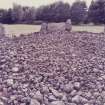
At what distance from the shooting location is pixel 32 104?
748cm

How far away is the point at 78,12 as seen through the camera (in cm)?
2192

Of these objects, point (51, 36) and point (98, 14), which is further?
point (98, 14)

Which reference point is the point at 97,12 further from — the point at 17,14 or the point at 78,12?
the point at 17,14

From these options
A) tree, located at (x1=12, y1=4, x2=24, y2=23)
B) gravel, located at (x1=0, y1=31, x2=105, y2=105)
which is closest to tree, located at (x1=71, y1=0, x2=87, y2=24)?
tree, located at (x1=12, y1=4, x2=24, y2=23)

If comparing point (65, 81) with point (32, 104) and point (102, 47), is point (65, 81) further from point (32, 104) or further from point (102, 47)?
point (102, 47)

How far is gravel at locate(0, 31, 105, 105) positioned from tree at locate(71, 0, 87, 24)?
999cm

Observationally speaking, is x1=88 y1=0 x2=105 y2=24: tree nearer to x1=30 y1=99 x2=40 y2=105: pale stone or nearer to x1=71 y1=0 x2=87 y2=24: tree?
x1=71 y1=0 x2=87 y2=24: tree

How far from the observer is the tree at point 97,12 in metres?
21.6

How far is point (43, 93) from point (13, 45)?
340 centimetres

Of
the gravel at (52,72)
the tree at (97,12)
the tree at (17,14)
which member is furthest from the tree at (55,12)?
the gravel at (52,72)

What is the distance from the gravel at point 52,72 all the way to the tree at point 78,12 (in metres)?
9.99

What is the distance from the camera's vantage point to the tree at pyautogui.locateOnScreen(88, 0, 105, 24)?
849 inches

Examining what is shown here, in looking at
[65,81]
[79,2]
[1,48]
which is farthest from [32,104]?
[79,2]

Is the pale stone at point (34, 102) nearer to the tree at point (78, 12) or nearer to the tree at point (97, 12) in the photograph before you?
the tree at point (97, 12)
